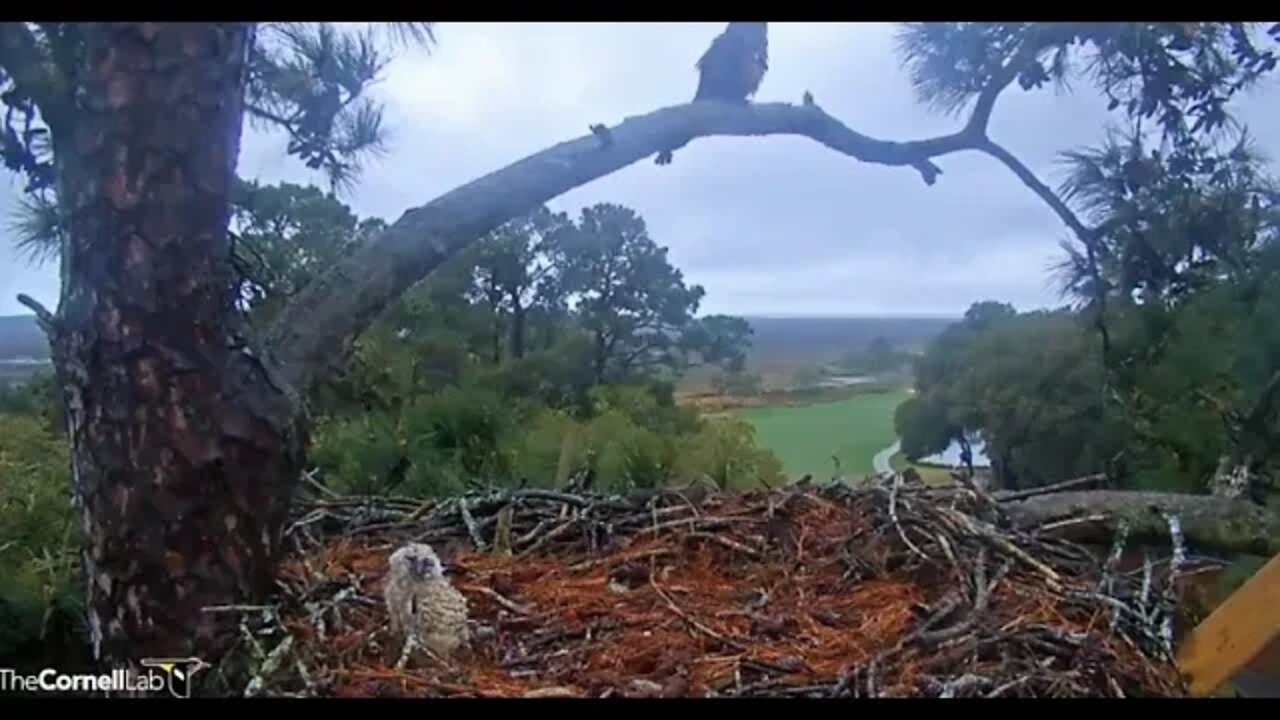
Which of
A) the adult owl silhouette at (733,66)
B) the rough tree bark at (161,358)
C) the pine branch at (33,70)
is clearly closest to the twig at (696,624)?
the rough tree bark at (161,358)

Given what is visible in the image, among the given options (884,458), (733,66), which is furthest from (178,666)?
(733,66)

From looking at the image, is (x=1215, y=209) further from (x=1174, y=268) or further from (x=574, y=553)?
(x=574, y=553)

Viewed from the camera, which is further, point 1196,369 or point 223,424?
point 1196,369

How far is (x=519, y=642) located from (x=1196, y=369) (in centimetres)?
94

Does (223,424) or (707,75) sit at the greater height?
(707,75)

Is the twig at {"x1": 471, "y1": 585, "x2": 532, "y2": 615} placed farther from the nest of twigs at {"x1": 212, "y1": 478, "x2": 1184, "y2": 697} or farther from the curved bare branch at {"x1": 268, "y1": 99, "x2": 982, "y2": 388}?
the curved bare branch at {"x1": 268, "y1": 99, "x2": 982, "y2": 388}

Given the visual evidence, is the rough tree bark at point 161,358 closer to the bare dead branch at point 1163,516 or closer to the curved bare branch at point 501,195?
the curved bare branch at point 501,195

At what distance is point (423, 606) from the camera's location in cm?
99

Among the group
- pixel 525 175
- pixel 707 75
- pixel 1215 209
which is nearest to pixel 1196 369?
pixel 1215 209

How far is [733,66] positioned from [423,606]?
0.78 meters

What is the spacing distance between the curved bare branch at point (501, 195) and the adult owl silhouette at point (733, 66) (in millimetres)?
15

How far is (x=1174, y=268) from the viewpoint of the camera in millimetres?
1351

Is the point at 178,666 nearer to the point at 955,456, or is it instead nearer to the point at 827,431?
the point at 827,431
